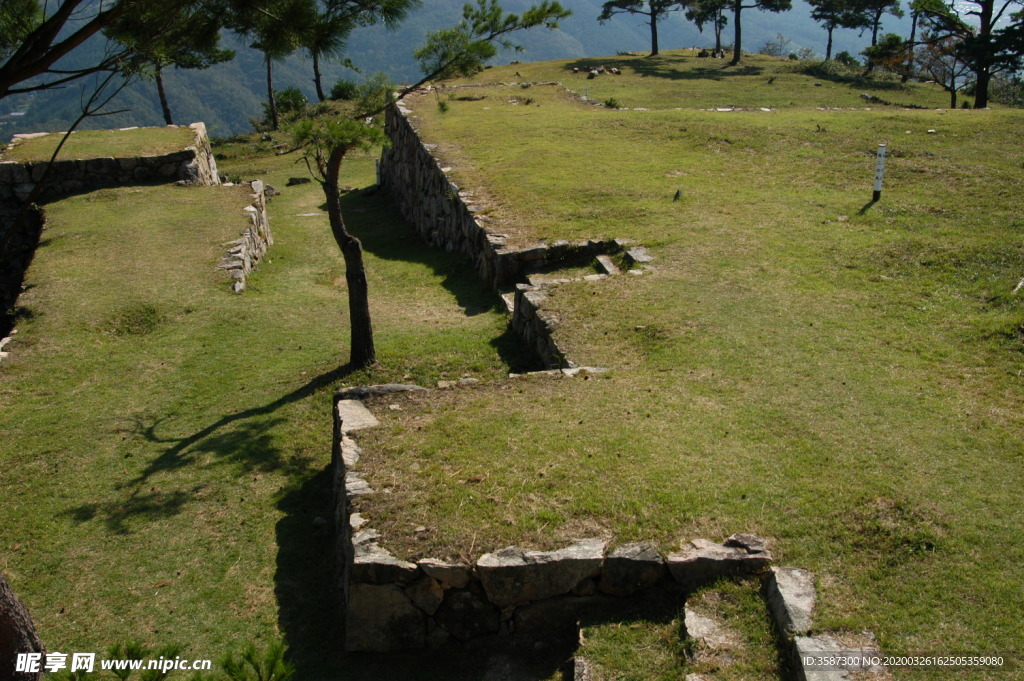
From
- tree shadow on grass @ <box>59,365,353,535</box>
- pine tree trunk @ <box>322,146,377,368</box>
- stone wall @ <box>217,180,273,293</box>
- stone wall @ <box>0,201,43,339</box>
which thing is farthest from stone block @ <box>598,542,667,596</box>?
stone wall @ <box>0,201,43,339</box>

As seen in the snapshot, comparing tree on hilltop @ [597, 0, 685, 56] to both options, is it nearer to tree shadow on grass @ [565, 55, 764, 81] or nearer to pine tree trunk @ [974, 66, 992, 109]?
tree shadow on grass @ [565, 55, 764, 81]

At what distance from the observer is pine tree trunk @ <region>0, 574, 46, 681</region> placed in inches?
165

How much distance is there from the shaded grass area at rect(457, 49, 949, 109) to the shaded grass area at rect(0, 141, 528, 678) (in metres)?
19.1

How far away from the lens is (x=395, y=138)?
2377cm

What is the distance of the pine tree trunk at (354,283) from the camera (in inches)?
364

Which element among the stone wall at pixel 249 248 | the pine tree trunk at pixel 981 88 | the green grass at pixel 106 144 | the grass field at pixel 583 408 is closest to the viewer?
the grass field at pixel 583 408

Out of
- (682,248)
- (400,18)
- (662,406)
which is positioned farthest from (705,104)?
(662,406)

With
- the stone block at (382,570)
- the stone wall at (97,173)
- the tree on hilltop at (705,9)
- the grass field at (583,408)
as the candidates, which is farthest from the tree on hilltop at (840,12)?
the stone block at (382,570)

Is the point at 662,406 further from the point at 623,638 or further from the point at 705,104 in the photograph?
the point at 705,104

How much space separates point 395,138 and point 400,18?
15579mm

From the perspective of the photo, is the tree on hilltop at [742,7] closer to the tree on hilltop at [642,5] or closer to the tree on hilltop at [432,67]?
the tree on hilltop at [642,5]

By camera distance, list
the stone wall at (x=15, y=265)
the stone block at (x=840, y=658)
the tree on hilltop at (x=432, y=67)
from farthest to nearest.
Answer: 1. the stone wall at (x=15, y=265)
2. the tree on hilltop at (x=432, y=67)
3. the stone block at (x=840, y=658)

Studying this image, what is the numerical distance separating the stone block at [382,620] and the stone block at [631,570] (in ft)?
4.49

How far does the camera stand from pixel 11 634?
423 centimetres
